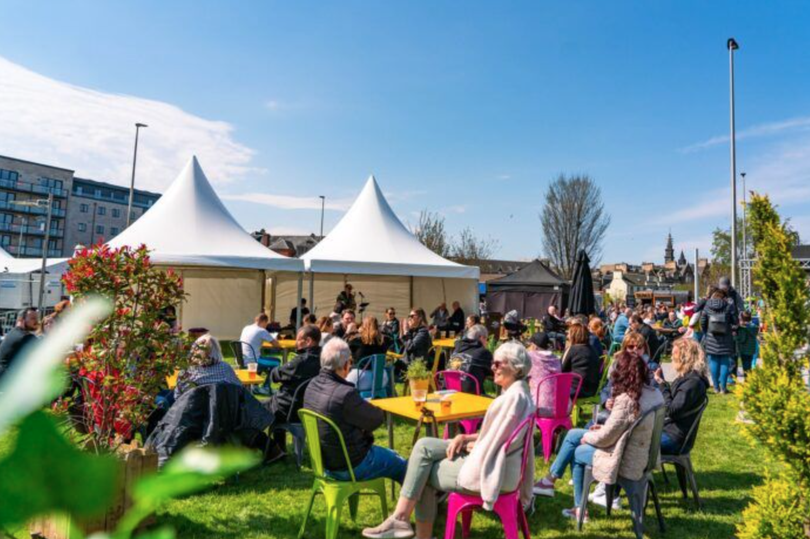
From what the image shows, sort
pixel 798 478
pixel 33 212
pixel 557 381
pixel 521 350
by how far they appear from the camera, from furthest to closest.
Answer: pixel 33 212, pixel 557 381, pixel 521 350, pixel 798 478

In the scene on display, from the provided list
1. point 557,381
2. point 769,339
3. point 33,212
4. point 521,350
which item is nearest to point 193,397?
point 521,350

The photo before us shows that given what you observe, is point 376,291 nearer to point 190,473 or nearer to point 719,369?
point 719,369

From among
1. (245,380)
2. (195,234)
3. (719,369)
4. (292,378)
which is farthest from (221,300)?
(719,369)

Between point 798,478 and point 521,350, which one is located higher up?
point 521,350

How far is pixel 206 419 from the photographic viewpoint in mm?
4590

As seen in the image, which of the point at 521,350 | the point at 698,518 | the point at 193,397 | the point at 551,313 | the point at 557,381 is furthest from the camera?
the point at 551,313

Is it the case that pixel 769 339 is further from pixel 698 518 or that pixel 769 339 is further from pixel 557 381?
pixel 557 381

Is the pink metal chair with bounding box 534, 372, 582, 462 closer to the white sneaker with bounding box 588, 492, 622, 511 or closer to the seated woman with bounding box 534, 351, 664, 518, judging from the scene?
the white sneaker with bounding box 588, 492, 622, 511

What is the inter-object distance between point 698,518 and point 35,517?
495 centimetres

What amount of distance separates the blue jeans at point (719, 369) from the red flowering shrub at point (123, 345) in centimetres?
814

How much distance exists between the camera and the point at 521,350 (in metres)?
3.63

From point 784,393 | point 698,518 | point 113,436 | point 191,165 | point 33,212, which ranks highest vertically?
point 33,212

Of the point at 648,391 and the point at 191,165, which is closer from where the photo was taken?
the point at 648,391

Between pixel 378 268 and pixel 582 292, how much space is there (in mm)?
5010
